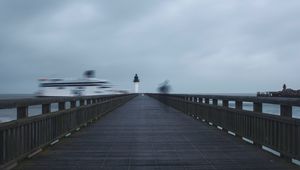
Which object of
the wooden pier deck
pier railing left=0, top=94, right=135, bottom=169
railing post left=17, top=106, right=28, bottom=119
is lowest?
the wooden pier deck

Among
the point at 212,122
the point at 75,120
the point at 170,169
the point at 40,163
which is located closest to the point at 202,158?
the point at 170,169

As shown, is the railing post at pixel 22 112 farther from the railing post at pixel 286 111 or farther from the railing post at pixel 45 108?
the railing post at pixel 286 111

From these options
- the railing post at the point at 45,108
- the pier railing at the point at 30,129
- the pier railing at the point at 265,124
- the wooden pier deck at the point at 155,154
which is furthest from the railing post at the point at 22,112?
the pier railing at the point at 265,124

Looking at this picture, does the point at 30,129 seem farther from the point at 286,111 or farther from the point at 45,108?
the point at 286,111

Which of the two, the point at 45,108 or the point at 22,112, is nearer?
the point at 22,112

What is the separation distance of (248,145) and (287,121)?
2.95 meters

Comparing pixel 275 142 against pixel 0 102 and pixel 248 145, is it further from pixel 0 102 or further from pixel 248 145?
pixel 0 102

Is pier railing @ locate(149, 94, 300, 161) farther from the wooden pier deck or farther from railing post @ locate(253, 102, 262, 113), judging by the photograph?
the wooden pier deck

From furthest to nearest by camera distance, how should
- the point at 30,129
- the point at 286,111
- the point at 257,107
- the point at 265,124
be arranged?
1. the point at 257,107
2. the point at 265,124
3. the point at 30,129
4. the point at 286,111

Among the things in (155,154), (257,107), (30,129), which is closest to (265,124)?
(257,107)

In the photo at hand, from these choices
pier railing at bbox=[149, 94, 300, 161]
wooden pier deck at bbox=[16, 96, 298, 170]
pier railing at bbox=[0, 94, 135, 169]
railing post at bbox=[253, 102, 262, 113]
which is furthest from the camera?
railing post at bbox=[253, 102, 262, 113]

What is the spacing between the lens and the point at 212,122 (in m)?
17.4

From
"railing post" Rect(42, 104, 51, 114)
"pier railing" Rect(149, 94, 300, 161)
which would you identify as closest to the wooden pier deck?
"pier railing" Rect(149, 94, 300, 161)

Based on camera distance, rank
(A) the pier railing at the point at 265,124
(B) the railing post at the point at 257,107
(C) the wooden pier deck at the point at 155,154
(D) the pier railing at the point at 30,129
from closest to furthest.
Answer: (D) the pier railing at the point at 30,129 < (A) the pier railing at the point at 265,124 < (C) the wooden pier deck at the point at 155,154 < (B) the railing post at the point at 257,107
